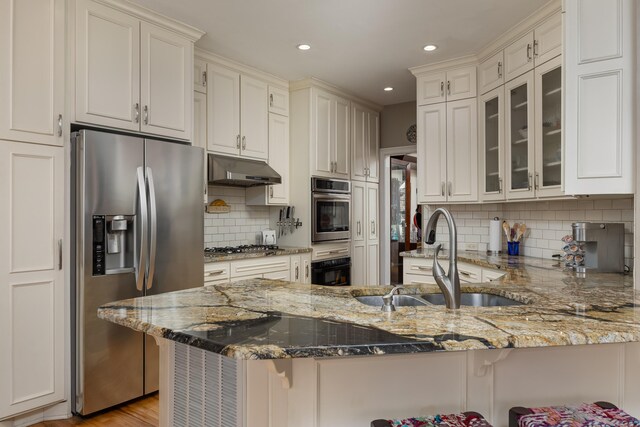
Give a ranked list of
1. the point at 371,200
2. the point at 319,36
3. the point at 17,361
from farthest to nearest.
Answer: the point at 371,200 → the point at 319,36 → the point at 17,361

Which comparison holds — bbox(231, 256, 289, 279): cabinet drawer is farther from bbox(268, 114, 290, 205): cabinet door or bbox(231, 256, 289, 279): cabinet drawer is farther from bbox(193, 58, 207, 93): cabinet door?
bbox(193, 58, 207, 93): cabinet door

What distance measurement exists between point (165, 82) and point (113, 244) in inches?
48.8

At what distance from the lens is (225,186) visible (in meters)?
4.12

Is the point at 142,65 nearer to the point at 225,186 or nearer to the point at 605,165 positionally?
the point at 225,186

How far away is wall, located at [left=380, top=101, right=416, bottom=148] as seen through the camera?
5.28 m

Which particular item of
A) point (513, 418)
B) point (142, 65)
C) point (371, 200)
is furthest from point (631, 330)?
point (371, 200)

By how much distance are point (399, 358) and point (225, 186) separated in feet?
10.2

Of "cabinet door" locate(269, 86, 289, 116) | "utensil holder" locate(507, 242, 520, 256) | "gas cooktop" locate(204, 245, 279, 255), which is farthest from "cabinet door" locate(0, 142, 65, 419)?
"utensil holder" locate(507, 242, 520, 256)

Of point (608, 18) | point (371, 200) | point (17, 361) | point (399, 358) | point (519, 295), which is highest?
point (608, 18)

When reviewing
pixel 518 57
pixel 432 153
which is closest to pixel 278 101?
pixel 432 153

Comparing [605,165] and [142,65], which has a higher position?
[142,65]

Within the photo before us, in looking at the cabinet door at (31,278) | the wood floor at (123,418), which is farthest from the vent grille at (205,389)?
the cabinet door at (31,278)

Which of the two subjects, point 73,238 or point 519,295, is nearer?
point 519,295

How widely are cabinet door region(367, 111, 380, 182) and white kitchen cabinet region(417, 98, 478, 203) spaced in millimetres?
1245
